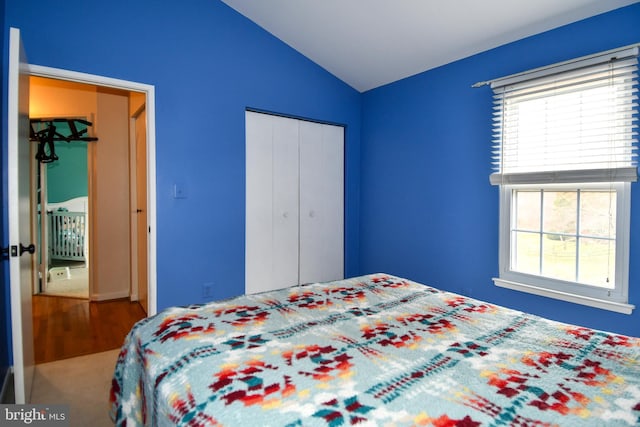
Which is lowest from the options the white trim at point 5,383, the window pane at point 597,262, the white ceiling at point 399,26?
the white trim at point 5,383

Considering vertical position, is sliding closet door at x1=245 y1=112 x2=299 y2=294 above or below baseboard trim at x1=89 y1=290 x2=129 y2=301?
above

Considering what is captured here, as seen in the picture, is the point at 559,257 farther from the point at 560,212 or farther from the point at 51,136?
the point at 51,136

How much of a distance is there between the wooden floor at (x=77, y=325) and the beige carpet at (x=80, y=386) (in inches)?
6.2

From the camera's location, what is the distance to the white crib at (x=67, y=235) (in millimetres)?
5973

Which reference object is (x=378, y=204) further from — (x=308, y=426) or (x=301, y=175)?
(x=308, y=426)

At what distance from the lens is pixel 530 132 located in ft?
8.35

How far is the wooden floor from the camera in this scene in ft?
8.92

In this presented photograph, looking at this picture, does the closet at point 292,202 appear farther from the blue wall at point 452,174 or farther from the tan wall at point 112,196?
the tan wall at point 112,196

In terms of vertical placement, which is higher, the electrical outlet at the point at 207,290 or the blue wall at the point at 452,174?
the blue wall at the point at 452,174

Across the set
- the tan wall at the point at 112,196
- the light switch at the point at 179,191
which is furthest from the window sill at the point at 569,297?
the tan wall at the point at 112,196

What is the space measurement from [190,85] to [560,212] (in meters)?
2.83

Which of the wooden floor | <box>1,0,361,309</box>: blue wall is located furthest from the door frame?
the wooden floor

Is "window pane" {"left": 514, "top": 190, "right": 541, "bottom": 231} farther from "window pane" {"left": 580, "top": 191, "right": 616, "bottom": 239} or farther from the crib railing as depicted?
the crib railing

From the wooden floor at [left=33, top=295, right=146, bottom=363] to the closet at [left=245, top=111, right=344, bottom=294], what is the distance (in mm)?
1170
